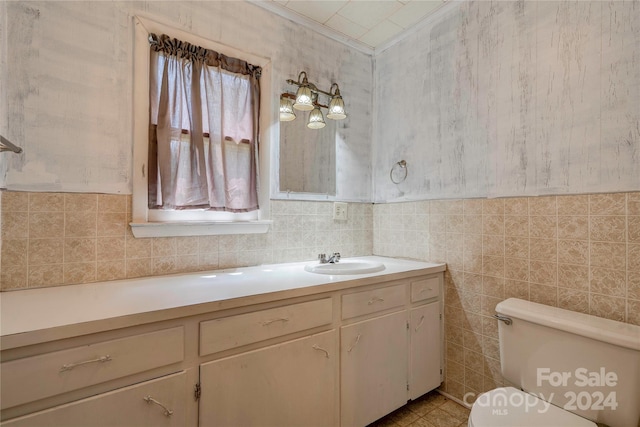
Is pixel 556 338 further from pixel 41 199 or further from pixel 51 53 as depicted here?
pixel 51 53

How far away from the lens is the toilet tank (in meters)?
1.10

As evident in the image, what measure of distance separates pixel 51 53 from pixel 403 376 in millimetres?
2350

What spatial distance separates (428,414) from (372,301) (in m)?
0.82

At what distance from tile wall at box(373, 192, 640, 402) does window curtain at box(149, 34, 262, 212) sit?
1204 millimetres

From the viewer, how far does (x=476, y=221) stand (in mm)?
1783

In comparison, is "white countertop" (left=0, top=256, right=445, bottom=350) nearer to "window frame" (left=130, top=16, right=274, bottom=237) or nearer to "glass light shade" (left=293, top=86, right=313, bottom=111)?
"window frame" (left=130, top=16, right=274, bottom=237)

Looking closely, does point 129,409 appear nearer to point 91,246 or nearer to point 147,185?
point 91,246

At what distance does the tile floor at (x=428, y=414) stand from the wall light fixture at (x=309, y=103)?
6.11 feet

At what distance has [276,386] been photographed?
124 centimetres

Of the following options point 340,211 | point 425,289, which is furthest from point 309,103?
point 425,289

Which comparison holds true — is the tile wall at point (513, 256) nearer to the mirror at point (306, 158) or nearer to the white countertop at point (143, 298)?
the white countertop at point (143, 298)

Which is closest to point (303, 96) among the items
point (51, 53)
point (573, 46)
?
point (51, 53)

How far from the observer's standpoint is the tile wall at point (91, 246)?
1.26 metres

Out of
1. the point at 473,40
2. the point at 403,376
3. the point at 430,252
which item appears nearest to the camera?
the point at 403,376
